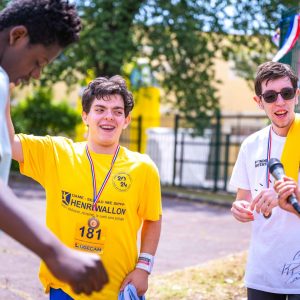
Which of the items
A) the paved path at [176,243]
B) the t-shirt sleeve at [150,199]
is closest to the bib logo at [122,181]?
the t-shirt sleeve at [150,199]

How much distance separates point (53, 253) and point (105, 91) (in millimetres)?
1668

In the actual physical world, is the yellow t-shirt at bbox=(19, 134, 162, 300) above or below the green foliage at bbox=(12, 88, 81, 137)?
above

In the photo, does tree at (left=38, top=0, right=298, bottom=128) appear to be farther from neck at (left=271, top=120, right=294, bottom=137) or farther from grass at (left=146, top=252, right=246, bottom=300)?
neck at (left=271, top=120, right=294, bottom=137)

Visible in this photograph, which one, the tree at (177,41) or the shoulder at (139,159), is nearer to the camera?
the shoulder at (139,159)

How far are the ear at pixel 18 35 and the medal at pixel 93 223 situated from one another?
51.1 inches

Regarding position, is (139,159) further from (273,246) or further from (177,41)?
(177,41)

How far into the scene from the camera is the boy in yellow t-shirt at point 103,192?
3191 millimetres

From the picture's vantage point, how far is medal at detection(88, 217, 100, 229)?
126 inches

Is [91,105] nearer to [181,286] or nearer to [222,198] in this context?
[181,286]

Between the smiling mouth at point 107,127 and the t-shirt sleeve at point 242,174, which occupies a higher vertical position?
the smiling mouth at point 107,127

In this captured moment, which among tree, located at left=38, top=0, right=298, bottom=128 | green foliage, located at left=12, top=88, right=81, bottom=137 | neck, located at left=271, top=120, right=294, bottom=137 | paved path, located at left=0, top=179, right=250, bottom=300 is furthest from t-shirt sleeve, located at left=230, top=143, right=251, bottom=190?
green foliage, located at left=12, top=88, right=81, bottom=137

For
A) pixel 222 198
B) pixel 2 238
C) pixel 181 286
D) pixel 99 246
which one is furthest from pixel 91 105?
pixel 222 198

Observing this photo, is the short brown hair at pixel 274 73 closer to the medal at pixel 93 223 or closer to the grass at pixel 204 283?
the medal at pixel 93 223

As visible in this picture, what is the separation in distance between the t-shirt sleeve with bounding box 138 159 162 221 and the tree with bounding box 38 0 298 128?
1474cm
